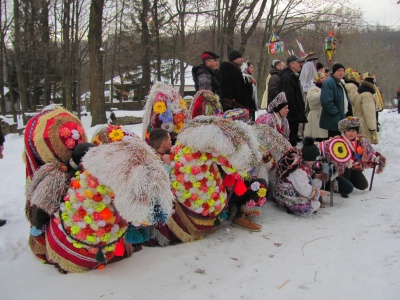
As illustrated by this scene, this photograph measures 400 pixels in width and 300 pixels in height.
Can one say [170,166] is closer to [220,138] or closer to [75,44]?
[220,138]

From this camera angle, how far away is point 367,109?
7.23 metres

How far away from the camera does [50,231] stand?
3066mm

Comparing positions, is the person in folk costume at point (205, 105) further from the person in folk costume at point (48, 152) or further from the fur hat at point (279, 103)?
Result: the person in folk costume at point (48, 152)

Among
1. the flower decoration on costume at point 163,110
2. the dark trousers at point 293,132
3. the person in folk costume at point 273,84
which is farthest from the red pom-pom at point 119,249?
the person in folk costume at point 273,84

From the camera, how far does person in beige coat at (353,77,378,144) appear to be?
23.6 ft

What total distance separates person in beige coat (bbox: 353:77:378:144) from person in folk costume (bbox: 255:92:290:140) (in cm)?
262

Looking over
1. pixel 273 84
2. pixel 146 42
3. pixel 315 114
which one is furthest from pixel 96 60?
pixel 146 42

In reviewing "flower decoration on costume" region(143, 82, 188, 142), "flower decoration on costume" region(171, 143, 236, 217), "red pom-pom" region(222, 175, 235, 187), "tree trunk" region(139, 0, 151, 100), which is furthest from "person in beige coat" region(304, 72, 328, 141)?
"tree trunk" region(139, 0, 151, 100)

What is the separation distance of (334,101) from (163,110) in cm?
310

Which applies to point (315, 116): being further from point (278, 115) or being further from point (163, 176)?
point (163, 176)

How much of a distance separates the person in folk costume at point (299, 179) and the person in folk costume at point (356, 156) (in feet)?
3.25

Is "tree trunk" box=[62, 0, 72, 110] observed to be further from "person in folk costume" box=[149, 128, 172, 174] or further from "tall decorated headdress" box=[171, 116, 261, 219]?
"tall decorated headdress" box=[171, 116, 261, 219]

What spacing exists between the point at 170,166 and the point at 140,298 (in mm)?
1300

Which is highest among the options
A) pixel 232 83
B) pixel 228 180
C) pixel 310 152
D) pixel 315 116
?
pixel 232 83
